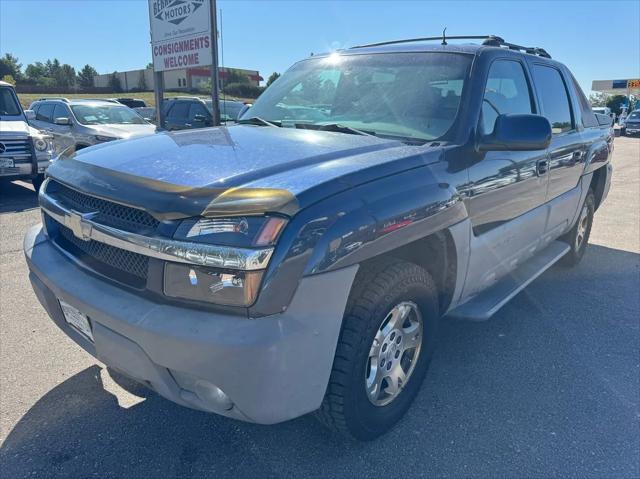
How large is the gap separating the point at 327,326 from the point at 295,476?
2.63 ft

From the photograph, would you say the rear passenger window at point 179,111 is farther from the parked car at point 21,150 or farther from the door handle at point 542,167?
the door handle at point 542,167

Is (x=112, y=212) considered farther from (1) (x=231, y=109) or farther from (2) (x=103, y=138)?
(1) (x=231, y=109)

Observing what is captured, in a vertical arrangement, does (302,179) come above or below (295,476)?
above

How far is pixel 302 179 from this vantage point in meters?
2.00

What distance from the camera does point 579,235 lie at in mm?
5059

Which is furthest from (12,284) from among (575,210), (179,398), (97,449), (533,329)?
(575,210)

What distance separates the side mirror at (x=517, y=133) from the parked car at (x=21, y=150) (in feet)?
26.0

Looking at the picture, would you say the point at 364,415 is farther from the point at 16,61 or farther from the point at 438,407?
the point at 16,61

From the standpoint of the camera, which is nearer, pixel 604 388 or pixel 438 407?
pixel 438 407

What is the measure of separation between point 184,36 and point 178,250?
946 cm

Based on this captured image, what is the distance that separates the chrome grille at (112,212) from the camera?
1.97 m

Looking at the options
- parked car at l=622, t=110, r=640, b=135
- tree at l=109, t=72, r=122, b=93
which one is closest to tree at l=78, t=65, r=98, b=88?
tree at l=109, t=72, r=122, b=93

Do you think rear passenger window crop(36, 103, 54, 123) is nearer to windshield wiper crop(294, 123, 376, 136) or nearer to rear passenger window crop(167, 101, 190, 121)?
rear passenger window crop(167, 101, 190, 121)

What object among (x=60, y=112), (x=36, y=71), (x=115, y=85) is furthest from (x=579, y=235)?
(x=36, y=71)
